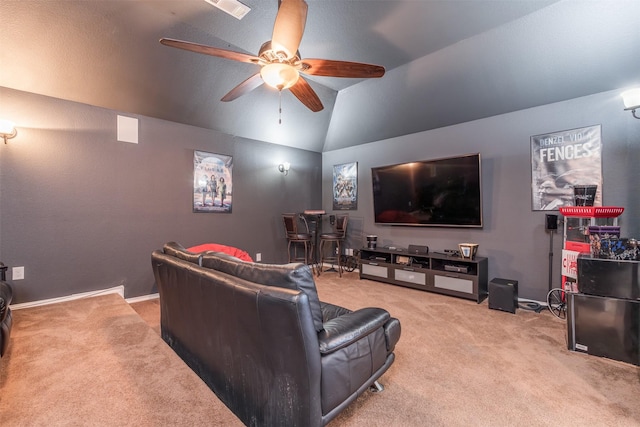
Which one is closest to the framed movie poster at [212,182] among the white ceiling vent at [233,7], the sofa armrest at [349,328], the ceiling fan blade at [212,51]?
the white ceiling vent at [233,7]

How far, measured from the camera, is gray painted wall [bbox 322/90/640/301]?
2959mm

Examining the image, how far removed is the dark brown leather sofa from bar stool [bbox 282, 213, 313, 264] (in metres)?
2.99

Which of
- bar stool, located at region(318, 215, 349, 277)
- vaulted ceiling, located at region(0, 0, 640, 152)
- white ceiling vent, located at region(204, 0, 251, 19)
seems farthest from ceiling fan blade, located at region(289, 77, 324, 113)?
bar stool, located at region(318, 215, 349, 277)

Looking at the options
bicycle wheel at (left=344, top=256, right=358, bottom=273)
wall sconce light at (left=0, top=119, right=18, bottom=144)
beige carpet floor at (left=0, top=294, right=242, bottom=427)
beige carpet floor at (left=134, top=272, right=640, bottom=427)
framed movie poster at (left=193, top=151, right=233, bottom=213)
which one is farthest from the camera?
bicycle wheel at (left=344, top=256, right=358, bottom=273)

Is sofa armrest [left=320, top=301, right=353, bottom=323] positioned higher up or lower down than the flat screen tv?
lower down

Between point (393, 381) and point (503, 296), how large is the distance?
2.09m

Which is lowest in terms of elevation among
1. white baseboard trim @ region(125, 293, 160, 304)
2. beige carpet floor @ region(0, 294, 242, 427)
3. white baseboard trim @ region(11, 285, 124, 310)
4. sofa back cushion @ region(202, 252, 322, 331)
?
white baseboard trim @ region(125, 293, 160, 304)

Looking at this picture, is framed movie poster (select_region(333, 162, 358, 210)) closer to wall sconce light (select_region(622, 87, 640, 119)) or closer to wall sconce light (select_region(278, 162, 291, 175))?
wall sconce light (select_region(278, 162, 291, 175))

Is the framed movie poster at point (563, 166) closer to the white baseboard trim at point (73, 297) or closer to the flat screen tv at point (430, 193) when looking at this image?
the flat screen tv at point (430, 193)

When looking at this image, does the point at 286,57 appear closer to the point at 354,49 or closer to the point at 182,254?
the point at 354,49

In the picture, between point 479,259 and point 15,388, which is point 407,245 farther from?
point 15,388

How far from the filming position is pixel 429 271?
396 cm

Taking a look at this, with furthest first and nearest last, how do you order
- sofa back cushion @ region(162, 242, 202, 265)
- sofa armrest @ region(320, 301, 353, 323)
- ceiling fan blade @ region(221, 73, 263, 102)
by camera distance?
ceiling fan blade @ region(221, 73, 263, 102)
sofa armrest @ region(320, 301, 353, 323)
sofa back cushion @ region(162, 242, 202, 265)

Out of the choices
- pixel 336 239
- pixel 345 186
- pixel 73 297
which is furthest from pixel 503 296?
pixel 73 297
